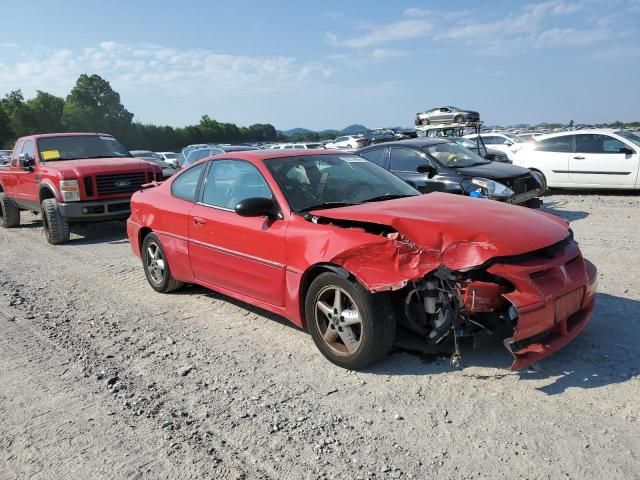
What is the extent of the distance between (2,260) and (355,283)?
697cm

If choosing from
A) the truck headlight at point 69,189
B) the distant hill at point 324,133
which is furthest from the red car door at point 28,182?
the distant hill at point 324,133

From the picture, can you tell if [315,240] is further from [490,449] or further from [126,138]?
[126,138]

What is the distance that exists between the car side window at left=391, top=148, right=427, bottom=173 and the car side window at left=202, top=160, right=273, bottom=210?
5.18 meters

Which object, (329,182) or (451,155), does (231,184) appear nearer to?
(329,182)

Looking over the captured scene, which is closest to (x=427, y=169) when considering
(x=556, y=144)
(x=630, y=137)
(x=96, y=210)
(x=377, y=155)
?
(x=377, y=155)

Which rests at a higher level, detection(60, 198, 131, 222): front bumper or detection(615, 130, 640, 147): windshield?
detection(615, 130, 640, 147): windshield

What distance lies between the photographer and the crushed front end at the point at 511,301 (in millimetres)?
3309

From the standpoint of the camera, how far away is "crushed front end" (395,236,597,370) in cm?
331

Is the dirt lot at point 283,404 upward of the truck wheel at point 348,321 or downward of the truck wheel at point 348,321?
downward

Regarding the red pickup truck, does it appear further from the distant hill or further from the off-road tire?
the distant hill

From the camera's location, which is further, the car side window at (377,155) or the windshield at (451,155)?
the car side window at (377,155)

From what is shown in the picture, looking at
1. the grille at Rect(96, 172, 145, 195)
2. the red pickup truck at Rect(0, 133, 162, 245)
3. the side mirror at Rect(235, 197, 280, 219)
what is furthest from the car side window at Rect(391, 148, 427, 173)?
the side mirror at Rect(235, 197, 280, 219)

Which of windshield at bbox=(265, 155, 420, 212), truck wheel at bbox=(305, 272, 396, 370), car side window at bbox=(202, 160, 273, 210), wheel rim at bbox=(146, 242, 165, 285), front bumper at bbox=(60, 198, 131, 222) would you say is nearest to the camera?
truck wheel at bbox=(305, 272, 396, 370)

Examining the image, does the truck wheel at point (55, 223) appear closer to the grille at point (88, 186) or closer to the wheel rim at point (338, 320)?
the grille at point (88, 186)
